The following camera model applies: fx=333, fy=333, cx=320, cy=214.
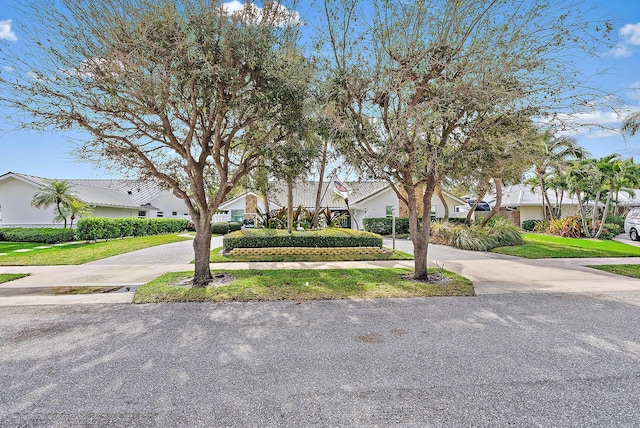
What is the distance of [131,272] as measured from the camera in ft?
31.4

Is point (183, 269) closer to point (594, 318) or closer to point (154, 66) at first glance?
point (154, 66)

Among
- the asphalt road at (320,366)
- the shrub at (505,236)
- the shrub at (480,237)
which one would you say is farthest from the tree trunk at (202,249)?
the shrub at (505,236)

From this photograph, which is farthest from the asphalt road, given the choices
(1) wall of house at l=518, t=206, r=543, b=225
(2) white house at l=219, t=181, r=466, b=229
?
(1) wall of house at l=518, t=206, r=543, b=225

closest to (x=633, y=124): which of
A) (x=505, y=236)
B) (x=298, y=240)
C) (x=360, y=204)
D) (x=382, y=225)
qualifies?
(x=505, y=236)

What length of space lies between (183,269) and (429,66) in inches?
336

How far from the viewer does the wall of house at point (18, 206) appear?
22.3 meters

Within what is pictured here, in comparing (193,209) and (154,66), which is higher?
(154,66)

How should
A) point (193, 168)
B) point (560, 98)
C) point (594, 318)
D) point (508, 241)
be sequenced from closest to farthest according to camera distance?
1. point (594, 318)
2. point (560, 98)
3. point (193, 168)
4. point (508, 241)

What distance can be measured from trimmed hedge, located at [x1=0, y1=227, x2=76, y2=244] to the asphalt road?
16.0 meters

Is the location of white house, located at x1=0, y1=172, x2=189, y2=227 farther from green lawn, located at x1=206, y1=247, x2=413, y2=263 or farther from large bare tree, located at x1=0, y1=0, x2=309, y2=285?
large bare tree, located at x1=0, y1=0, x2=309, y2=285

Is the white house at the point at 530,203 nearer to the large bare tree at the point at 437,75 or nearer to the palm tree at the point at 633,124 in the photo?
the palm tree at the point at 633,124

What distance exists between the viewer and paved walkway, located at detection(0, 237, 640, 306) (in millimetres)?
7234

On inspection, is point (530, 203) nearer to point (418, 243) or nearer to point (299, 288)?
point (418, 243)

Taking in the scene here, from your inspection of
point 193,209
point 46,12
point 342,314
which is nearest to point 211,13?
point 46,12
